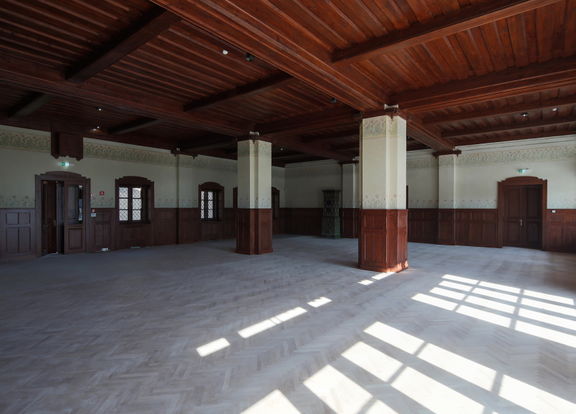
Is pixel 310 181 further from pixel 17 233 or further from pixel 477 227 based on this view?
pixel 17 233

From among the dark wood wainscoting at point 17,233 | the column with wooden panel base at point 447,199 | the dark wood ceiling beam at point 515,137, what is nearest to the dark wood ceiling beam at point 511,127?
the dark wood ceiling beam at point 515,137

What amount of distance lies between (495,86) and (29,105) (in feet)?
28.7

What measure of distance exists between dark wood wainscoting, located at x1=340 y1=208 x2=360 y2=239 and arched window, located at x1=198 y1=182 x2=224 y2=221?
4.99 m

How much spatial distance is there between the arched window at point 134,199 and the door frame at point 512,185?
11.2 meters

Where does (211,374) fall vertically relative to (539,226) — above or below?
below

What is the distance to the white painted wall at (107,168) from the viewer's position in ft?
25.6

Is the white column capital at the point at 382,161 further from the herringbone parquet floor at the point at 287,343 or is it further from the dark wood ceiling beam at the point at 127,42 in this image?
the dark wood ceiling beam at the point at 127,42

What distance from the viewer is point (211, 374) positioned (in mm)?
2533

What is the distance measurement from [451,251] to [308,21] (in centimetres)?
791

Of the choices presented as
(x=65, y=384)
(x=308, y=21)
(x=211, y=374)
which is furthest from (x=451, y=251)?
(x=65, y=384)

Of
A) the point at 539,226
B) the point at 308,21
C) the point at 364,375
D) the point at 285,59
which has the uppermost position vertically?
the point at 308,21

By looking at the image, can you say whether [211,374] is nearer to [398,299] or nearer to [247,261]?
[398,299]

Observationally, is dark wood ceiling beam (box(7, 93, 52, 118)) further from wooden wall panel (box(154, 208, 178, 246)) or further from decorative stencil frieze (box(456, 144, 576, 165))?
decorative stencil frieze (box(456, 144, 576, 165))

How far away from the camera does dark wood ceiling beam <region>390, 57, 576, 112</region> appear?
4.84m
